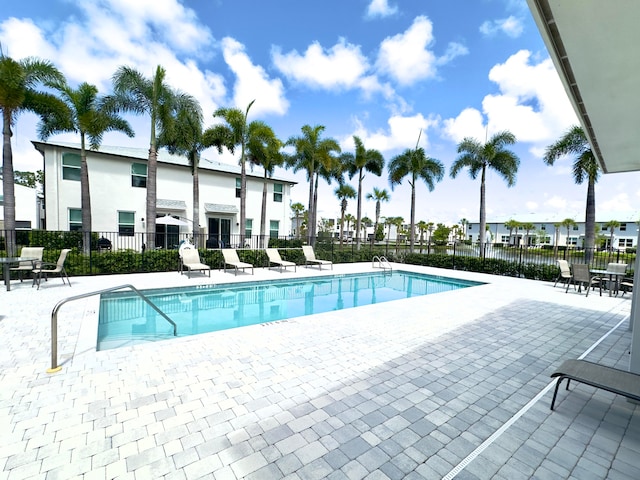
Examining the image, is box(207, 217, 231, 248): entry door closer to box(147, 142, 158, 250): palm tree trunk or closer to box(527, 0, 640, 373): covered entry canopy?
box(147, 142, 158, 250): palm tree trunk

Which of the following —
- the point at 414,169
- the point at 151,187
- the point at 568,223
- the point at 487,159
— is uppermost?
the point at 487,159

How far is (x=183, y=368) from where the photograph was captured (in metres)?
3.80

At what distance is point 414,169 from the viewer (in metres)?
21.2

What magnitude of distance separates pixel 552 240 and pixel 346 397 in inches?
2587

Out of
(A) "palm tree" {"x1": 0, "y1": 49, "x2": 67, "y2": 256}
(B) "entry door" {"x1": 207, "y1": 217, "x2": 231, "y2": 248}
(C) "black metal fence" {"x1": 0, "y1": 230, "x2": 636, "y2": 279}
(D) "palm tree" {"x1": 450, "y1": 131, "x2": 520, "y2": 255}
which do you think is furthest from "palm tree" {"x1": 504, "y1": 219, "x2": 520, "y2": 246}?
(A) "palm tree" {"x1": 0, "y1": 49, "x2": 67, "y2": 256}

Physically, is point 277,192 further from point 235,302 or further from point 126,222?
point 235,302

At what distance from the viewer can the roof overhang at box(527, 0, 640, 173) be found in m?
2.17

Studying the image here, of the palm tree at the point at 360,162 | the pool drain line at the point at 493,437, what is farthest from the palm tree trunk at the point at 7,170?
the palm tree at the point at 360,162

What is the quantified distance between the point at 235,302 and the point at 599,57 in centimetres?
889

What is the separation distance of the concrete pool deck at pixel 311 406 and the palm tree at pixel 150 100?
992 centimetres

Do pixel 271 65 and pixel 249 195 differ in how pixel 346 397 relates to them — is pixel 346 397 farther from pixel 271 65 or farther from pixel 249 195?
pixel 249 195

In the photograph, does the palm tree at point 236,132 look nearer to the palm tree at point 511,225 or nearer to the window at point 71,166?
the window at point 71,166

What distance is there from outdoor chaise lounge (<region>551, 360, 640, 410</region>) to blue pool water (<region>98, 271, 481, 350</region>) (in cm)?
591

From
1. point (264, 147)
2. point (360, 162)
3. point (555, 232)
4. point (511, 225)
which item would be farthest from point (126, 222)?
point (555, 232)
